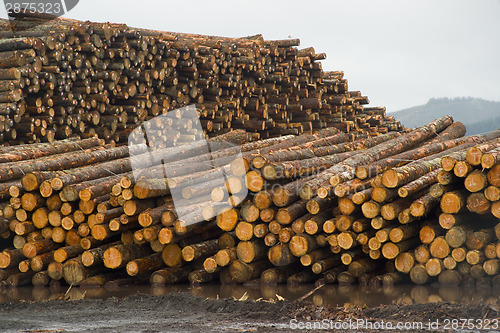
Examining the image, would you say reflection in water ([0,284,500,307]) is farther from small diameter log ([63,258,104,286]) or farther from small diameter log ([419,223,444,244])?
small diameter log ([419,223,444,244])

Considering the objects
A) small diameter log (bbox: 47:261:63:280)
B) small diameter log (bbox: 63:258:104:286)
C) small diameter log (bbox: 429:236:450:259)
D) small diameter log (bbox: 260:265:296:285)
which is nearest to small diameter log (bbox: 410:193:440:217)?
small diameter log (bbox: 429:236:450:259)

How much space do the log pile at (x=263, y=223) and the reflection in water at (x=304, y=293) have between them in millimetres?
180

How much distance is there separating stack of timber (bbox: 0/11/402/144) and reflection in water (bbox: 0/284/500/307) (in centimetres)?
442

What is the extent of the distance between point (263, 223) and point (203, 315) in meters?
1.54

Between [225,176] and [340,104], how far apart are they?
10.1 metres

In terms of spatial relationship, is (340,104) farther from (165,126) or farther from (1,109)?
(1,109)

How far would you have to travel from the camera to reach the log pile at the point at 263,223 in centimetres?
554

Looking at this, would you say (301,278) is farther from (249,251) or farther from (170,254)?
(170,254)

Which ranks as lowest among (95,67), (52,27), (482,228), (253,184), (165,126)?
(482,228)

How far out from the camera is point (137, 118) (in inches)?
448

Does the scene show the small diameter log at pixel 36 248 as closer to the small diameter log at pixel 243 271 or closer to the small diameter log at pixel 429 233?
the small diameter log at pixel 243 271

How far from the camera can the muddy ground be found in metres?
4.30

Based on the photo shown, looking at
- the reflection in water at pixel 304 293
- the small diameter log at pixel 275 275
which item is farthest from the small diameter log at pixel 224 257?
the small diameter log at pixel 275 275

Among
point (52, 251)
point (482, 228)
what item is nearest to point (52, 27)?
point (52, 251)
